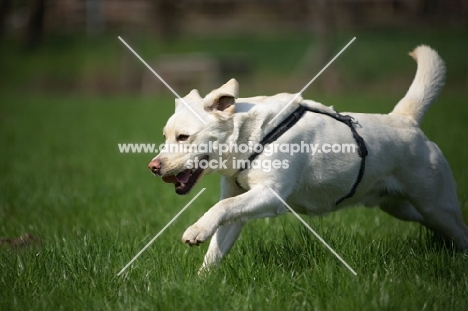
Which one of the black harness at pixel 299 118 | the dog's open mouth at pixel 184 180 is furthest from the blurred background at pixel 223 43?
the dog's open mouth at pixel 184 180

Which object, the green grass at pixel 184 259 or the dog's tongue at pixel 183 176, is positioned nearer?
the green grass at pixel 184 259

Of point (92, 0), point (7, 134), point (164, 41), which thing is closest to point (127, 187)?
point (7, 134)

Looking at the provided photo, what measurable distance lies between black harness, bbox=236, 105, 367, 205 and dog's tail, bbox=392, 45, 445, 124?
70 centimetres

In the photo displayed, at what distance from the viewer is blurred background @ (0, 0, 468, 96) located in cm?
2397

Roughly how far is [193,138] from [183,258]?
1.03 meters


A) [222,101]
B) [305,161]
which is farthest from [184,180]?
[305,161]

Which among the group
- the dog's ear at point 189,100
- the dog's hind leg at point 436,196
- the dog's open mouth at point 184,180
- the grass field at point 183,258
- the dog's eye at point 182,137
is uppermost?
the dog's ear at point 189,100

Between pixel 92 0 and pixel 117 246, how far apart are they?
31.2m

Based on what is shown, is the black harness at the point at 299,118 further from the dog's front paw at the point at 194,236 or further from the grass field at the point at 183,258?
the dog's front paw at the point at 194,236

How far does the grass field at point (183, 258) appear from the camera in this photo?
13.4ft

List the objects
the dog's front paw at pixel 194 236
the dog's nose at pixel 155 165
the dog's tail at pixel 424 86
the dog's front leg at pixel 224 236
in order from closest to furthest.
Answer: the dog's front paw at pixel 194 236
the dog's nose at pixel 155 165
the dog's front leg at pixel 224 236
the dog's tail at pixel 424 86

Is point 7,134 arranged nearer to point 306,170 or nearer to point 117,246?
point 117,246

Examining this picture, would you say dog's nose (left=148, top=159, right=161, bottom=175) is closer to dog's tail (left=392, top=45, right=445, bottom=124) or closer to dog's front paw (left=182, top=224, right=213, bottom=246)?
dog's front paw (left=182, top=224, right=213, bottom=246)

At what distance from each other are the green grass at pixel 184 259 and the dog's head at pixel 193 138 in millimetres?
689
